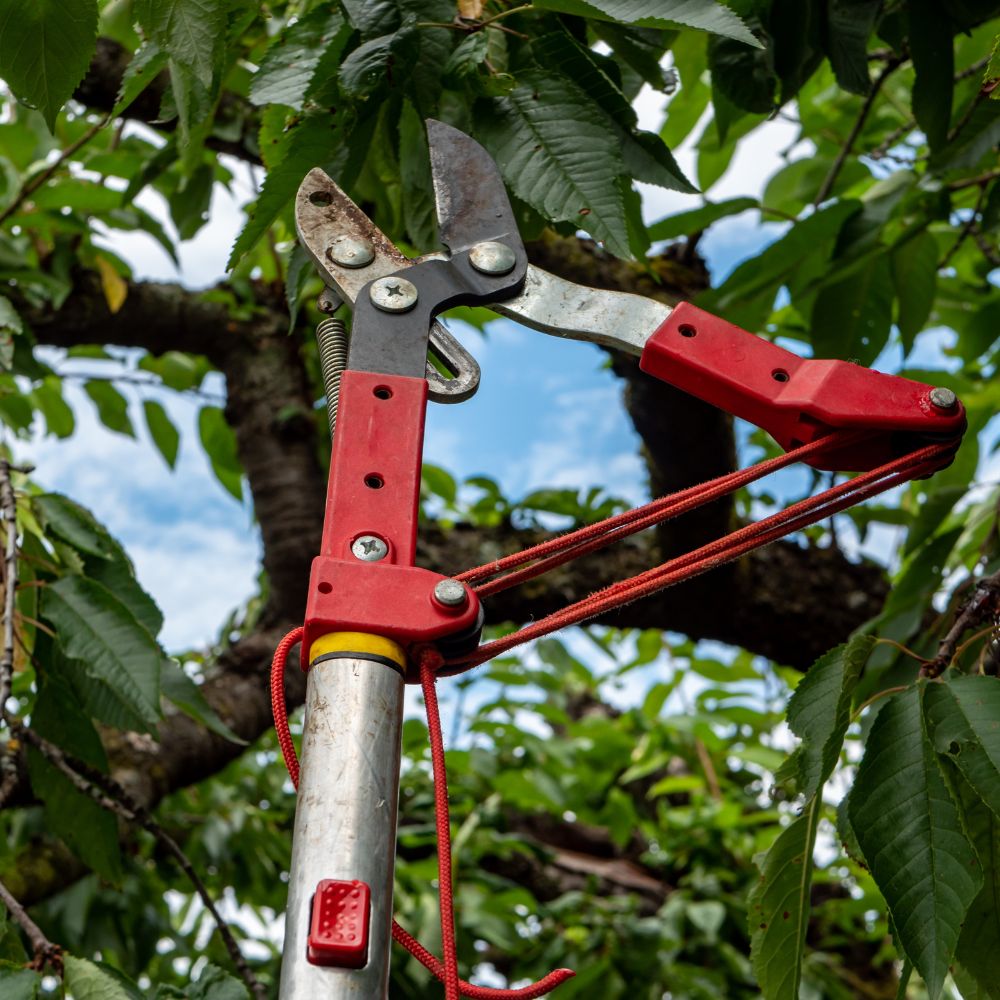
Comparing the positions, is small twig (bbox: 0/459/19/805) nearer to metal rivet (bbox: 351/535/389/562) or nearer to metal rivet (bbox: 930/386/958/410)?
metal rivet (bbox: 351/535/389/562)

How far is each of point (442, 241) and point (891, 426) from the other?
0.35 meters

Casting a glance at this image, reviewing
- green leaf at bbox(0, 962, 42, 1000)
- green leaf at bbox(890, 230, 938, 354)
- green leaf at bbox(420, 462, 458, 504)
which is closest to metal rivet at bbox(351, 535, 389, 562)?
green leaf at bbox(0, 962, 42, 1000)

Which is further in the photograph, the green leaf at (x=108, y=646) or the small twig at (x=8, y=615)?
the green leaf at (x=108, y=646)

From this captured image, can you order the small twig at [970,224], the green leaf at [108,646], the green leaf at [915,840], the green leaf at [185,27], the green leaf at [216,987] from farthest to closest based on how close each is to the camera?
the small twig at [970,224]
the green leaf at [108,646]
the green leaf at [216,987]
the green leaf at [185,27]
the green leaf at [915,840]

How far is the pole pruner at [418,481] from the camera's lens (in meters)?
0.75

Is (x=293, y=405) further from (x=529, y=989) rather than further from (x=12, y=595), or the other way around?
(x=529, y=989)

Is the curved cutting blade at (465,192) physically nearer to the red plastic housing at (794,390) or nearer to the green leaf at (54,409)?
the red plastic housing at (794,390)

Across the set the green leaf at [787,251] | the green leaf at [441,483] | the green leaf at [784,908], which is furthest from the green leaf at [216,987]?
the green leaf at [441,483]

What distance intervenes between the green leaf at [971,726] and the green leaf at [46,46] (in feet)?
2.69

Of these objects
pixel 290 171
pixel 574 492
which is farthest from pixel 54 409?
pixel 290 171

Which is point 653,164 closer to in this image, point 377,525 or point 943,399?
point 943,399

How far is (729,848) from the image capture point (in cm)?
336


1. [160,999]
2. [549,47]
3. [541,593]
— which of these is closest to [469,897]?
[541,593]

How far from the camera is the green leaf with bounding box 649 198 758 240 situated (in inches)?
75.2
